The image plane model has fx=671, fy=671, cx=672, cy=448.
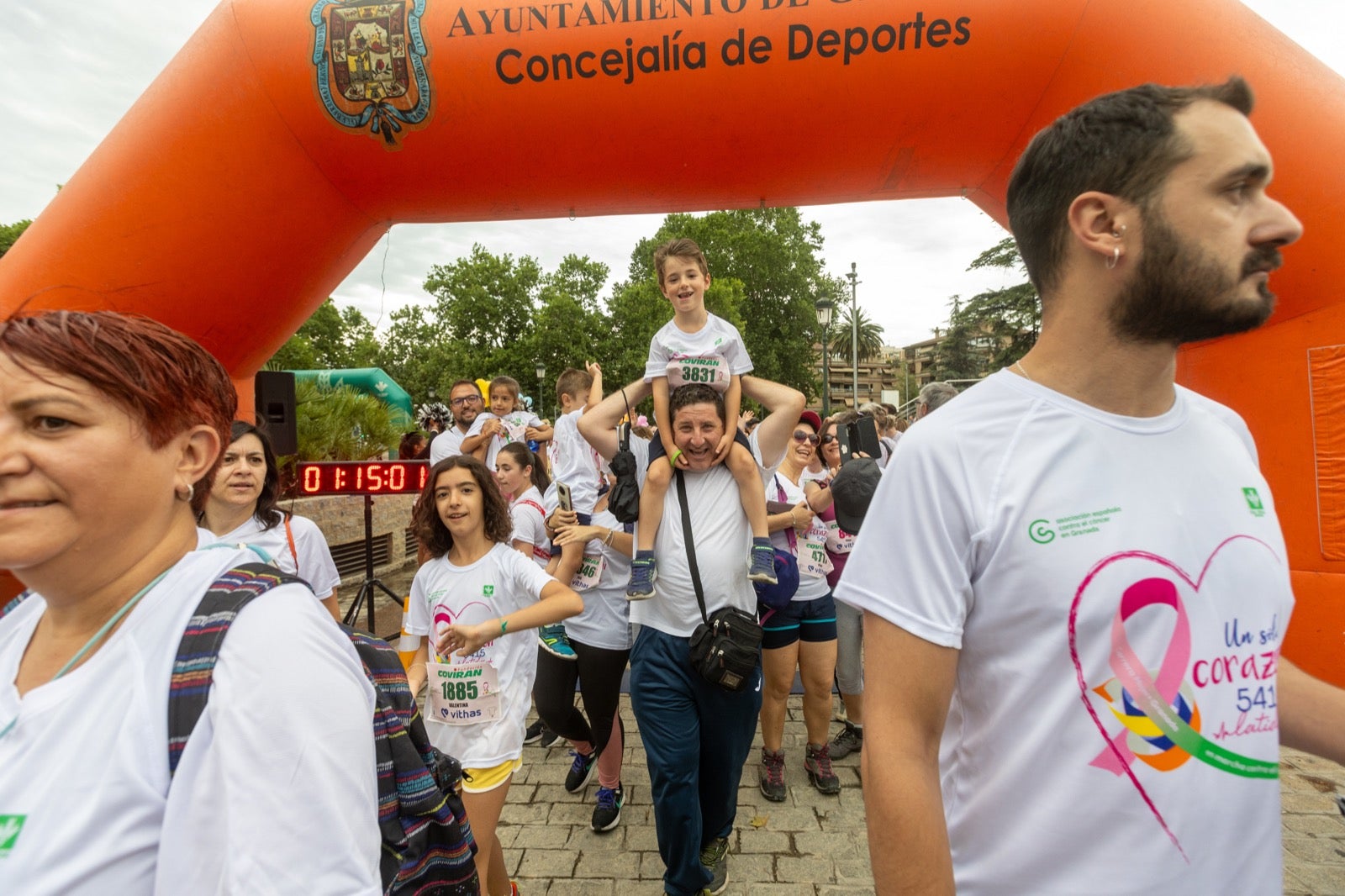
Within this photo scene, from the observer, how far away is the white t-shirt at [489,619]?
255cm

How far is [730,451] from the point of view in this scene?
3.02 metres

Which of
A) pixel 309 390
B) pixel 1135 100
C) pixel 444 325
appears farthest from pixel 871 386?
pixel 1135 100

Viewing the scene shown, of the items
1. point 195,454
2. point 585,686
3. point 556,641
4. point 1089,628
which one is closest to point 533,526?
point 556,641

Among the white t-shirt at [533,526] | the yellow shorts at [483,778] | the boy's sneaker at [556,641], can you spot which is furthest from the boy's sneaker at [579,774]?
the yellow shorts at [483,778]

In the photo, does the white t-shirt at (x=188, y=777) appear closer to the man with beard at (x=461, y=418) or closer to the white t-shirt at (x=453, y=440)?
the white t-shirt at (x=453, y=440)

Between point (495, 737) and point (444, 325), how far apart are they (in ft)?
138

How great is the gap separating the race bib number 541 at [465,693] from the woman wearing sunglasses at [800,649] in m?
1.44

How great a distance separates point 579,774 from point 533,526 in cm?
148

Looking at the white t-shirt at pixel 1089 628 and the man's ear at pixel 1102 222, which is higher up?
the man's ear at pixel 1102 222

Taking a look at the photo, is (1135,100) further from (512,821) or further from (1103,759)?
(512,821)

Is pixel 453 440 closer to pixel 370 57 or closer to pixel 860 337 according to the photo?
pixel 370 57

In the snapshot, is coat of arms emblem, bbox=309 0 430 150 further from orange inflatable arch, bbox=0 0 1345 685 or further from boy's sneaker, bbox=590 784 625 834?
boy's sneaker, bbox=590 784 625 834

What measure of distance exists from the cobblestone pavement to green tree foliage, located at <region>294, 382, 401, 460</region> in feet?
21.6

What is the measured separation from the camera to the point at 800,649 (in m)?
3.82
